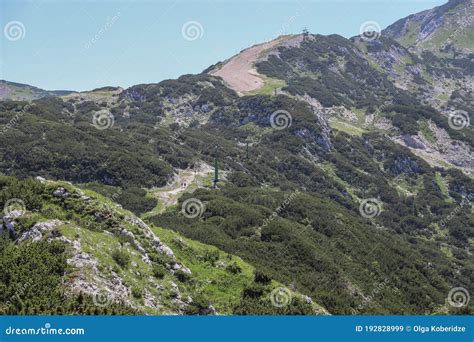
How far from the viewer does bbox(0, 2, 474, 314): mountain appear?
2547 centimetres

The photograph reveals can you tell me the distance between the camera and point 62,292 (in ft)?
56.4

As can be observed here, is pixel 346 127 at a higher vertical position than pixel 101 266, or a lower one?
higher

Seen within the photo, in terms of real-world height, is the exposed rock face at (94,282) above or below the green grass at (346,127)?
below

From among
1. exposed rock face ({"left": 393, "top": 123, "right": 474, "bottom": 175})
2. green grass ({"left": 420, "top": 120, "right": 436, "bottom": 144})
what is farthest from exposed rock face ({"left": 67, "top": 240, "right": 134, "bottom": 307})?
green grass ({"left": 420, "top": 120, "right": 436, "bottom": 144})

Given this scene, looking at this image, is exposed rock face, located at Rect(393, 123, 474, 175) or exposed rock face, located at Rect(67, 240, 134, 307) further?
exposed rock face, located at Rect(393, 123, 474, 175)

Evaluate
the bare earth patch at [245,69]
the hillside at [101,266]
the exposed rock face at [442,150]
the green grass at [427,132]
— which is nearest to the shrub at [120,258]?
the hillside at [101,266]

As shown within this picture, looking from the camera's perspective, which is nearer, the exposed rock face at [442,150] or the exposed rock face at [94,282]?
the exposed rock face at [94,282]

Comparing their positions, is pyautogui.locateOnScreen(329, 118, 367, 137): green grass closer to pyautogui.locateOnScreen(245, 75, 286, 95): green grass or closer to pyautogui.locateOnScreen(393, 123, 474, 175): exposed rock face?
pyautogui.locateOnScreen(393, 123, 474, 175): exposed rock face

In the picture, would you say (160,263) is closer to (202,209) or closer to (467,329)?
(467,329)

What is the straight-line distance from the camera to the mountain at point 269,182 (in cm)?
2547

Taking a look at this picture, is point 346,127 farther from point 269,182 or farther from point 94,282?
point 94,282

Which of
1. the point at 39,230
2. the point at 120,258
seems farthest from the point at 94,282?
the point at 39,230

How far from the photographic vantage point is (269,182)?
78.1m

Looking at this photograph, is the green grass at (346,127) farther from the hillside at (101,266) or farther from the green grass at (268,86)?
the hillside at (101,266)
